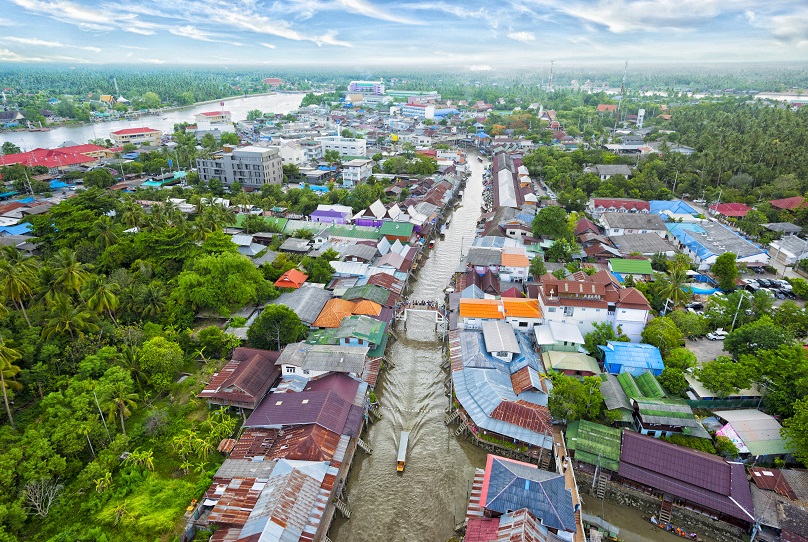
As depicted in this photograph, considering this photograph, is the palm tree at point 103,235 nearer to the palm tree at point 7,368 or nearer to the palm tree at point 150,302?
the palm tree at point 150,302

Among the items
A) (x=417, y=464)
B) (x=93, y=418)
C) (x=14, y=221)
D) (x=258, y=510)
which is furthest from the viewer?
(x=14, y=221)

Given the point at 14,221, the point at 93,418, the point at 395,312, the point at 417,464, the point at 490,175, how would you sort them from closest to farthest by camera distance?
the point at 93,418 < the point at 417,464 < the point at 395,312 < the point at 14,221 < the point at 490,175

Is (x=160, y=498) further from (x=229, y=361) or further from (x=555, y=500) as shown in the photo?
(x=555, y=500)

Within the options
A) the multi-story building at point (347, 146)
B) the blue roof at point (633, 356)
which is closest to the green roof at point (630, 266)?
the blue roof at point (633, 356)

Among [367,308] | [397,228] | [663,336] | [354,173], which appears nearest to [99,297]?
[367,308]

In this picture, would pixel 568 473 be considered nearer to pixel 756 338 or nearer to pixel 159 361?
pixel 756 338

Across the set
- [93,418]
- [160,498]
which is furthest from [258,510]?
[93,418]

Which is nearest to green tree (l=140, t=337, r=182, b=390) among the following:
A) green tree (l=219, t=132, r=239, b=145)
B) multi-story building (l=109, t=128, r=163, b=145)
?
green tree (l=219, t=132, r=239, b=145)
